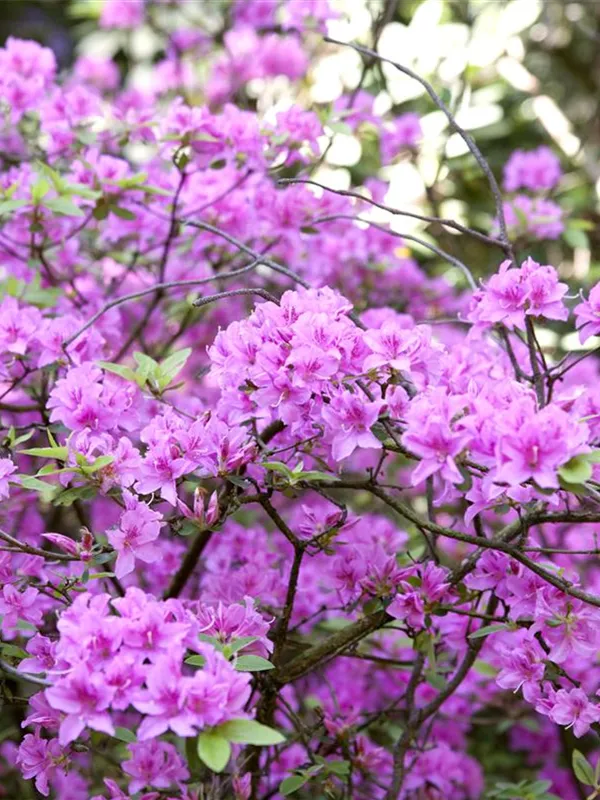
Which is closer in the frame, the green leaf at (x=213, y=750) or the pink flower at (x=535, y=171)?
the green leaf at (x=213, y=750)

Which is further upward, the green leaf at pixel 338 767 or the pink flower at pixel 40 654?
the pink flower at pixel 40 654

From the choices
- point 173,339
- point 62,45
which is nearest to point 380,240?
point 173,339

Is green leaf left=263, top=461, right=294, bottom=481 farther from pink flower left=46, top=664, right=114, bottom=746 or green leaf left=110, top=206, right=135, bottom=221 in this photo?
green leaf left=110, top=206, right=135, bottom=221

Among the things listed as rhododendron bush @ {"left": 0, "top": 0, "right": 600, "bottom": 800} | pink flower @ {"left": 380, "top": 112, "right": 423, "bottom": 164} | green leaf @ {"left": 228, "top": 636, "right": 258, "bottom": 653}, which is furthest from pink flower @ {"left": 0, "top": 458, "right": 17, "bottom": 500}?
pink flower @ {"left": 380, "top": 112, "right": 423, "bottom": 164}

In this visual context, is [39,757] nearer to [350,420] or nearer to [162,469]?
[162,469]

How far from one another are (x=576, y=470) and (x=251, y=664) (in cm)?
38

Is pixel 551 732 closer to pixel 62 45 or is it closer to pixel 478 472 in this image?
pixel 478 472

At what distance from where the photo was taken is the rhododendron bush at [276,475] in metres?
1.01

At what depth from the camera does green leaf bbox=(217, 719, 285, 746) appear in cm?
90

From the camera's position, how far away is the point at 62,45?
3902 mm

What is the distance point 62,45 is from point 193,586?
287 centimetres

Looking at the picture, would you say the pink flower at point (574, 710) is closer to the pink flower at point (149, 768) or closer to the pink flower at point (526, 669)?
the pink flower at point (526, 669)

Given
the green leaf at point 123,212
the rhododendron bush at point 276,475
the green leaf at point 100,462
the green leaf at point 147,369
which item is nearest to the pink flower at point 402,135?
the rhododendron bush at point 276,475

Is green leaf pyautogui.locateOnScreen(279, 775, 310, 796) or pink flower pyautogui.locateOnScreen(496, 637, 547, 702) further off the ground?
pink flower pyautogui.locateOnScreen(496, 637, 547, 702)
